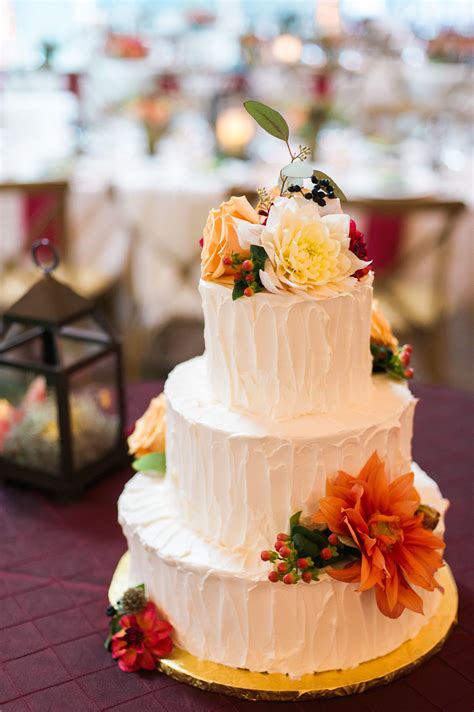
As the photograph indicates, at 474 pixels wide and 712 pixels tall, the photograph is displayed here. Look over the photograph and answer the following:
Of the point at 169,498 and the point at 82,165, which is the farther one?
the point at 82,165

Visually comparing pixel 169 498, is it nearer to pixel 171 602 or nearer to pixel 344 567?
pixel 171 602

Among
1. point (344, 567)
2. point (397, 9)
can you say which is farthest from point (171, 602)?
point (397, 9)

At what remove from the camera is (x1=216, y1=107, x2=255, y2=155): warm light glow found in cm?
479

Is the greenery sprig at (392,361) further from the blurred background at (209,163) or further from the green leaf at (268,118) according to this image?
the blurred background at (209,163)

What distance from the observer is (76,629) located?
6.35 ft

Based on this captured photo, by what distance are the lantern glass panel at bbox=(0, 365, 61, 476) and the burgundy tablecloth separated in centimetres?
11

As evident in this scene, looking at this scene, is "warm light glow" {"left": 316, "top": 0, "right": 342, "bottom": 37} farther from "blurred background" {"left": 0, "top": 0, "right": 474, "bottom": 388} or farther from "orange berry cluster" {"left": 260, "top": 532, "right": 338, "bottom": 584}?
"orange berry cluster" {"left": 260, "top": 532, "right": 338, "bottom": 584}

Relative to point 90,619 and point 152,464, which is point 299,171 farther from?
point 90,619

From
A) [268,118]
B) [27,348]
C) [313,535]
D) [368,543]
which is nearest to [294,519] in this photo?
[313,535]

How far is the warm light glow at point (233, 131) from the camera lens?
4.79 metres

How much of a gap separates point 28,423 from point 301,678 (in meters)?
1.14

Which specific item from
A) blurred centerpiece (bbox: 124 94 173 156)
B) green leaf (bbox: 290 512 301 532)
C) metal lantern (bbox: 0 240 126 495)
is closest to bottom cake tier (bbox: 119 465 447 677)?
green leaf (bbox: 290 512 301 532)

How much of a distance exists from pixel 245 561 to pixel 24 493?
101 centimetres

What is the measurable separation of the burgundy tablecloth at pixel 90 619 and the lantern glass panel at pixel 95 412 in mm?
105
